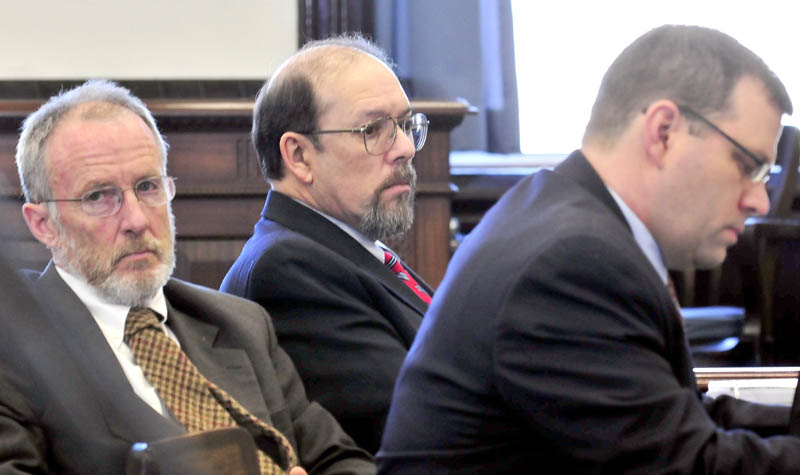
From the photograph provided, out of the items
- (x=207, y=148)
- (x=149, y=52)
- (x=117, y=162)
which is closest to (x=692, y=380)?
(x=117, y=162)

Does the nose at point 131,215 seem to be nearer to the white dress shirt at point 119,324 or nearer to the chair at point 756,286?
the white dress shirt at point 119,324

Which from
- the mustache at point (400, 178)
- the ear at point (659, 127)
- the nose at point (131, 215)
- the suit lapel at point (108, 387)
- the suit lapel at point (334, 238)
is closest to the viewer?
the suit lapel at point (108, 387)

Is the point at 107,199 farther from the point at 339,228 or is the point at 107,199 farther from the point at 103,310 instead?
the point at 339,228

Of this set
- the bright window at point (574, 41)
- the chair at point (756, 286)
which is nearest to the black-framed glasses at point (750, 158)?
the chair at point (756, 286)

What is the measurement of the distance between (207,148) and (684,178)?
2.33 m

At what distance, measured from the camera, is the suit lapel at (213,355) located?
2.16 meters

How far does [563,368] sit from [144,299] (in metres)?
1.00

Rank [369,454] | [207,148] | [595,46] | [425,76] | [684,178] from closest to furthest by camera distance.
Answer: [684,178], [369,454], [207,148], [425,76], [595,46]

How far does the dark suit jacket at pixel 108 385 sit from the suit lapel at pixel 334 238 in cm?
25

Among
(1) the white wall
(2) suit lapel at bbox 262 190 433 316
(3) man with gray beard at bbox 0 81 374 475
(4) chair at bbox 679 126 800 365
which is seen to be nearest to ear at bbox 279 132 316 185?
(2) suit lapel at bbox 262 190 433 316

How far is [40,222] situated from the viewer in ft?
7.49

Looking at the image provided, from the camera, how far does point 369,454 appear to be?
88.1 inches

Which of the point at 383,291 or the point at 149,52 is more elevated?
the point at 149,52

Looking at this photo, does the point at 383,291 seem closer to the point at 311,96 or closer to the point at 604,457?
the point at 311,96
